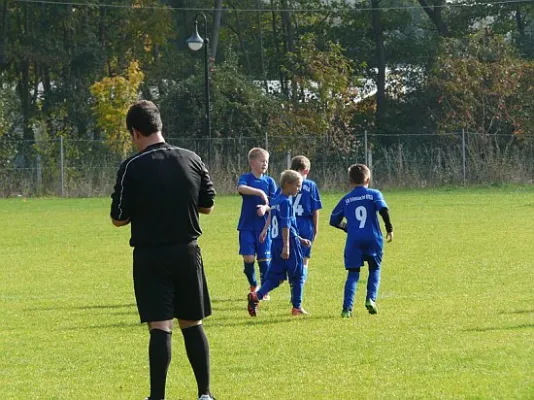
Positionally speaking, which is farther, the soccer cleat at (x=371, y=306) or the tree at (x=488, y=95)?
the tree at (x=488, y=95)

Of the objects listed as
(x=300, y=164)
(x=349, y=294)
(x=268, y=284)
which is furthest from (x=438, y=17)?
(x=349, y=294)

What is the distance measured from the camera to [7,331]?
11.1 meters

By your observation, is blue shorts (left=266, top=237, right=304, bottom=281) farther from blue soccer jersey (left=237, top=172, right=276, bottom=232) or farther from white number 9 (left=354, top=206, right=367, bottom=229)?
blue soccer jersey (left=237, top=172, right=276, bottom=232)

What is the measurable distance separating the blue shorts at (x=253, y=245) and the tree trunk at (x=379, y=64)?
36697 millimetres

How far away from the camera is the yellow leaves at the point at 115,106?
142 feet

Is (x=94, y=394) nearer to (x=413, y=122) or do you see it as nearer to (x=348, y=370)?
(x=348, y=370)

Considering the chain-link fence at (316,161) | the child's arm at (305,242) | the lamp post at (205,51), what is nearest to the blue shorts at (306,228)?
the child's arm at (305,242)

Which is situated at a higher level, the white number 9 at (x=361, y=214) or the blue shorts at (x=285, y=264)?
the white number 9 at (x=361, y=214)

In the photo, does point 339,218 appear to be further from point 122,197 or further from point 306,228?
point 122,197

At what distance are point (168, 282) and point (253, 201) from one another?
5885mm

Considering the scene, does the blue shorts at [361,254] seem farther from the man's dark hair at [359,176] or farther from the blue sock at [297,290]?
the man's dark hair at [359,176]

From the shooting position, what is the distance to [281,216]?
38.3ft

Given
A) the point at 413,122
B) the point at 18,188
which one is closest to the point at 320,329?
the point at 18,188

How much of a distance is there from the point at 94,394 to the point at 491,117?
124 feet
